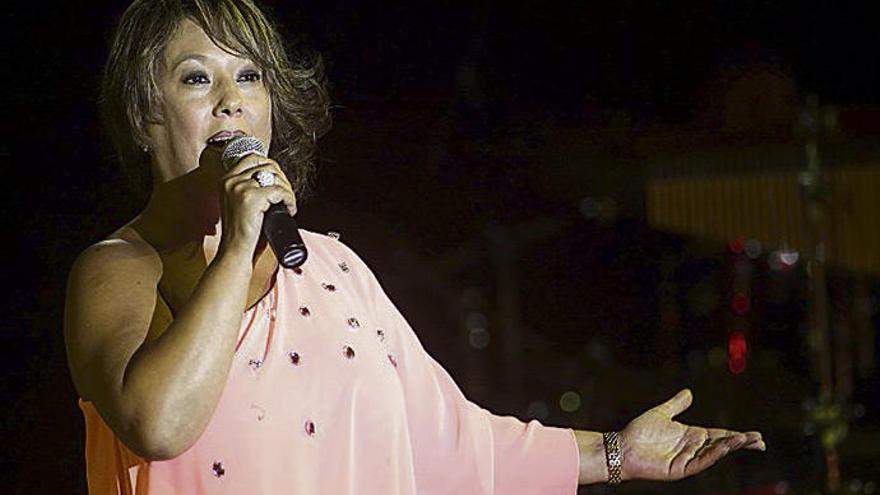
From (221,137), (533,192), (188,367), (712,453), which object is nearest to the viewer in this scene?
(188,367)

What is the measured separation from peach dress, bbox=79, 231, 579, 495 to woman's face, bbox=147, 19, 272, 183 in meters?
0.20

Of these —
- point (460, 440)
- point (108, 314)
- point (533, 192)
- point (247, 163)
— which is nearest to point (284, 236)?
point (247, 163)

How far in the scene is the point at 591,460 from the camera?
1.86 meters

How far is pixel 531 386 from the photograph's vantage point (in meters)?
4.86

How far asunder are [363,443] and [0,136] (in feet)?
3.51

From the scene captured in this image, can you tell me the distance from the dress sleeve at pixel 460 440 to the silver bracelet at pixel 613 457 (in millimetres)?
49

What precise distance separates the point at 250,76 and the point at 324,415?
45 centimetres

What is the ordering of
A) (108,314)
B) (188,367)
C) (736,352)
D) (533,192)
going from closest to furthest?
(188,367), (108,314), (533,192), (736,352)

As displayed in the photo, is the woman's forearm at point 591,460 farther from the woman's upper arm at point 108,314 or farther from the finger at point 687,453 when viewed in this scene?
the woman's upper arm at point 108,314

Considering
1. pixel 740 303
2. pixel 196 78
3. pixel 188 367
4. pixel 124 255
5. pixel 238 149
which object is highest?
pixel 196 78

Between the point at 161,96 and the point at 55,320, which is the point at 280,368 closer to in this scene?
the point at 161,96

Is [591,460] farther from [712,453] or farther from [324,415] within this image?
[324,415]

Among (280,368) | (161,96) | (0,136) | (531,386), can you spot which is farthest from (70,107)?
(531,386)

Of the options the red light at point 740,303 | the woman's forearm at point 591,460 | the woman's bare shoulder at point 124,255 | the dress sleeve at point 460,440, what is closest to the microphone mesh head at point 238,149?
the woman's bare shoulder at point 124,255
